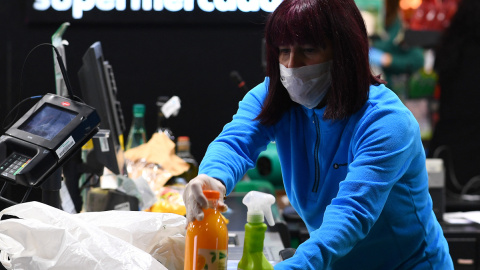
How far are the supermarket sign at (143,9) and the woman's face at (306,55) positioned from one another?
1973 mm

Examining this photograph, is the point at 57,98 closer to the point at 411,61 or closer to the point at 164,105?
the point at 164,105

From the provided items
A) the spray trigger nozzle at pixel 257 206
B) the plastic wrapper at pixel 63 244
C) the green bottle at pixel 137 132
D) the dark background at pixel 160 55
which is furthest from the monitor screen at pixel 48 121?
the dark background at pixel 160 55

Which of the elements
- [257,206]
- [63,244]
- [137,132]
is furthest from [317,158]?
[137,132]

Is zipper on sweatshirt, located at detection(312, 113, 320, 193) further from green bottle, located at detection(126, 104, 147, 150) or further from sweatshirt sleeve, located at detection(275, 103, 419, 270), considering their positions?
green bottle, located at detection(126, 104, 147, 150)

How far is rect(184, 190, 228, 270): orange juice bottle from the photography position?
119 centimetres

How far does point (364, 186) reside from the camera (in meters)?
1.39

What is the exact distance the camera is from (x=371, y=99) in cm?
156

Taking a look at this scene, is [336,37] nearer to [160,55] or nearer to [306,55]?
[306,55]

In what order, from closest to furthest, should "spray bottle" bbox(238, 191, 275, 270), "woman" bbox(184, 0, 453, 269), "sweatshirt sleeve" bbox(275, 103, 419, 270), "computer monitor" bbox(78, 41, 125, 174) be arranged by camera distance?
"spray bottle" bbox(238, 191, 275, 270) → "sweatshirt sleeve" bbox(275, 103, 419, 270) → "woman" bbox(184, 0, 453, 269) → "computer monitor" bbox(78, 41, 125, 174)

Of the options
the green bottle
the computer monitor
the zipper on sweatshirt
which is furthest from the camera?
the green bottle

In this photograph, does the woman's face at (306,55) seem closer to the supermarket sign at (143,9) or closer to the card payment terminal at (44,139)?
A: the card payment terminal at (44,139)

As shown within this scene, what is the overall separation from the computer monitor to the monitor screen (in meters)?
0.41

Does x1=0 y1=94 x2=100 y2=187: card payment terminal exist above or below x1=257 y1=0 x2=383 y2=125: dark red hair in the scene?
below

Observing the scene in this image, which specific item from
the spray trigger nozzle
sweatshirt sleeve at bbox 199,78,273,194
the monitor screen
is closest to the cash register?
the monitor screen
